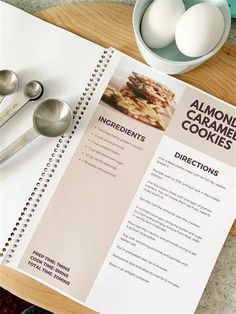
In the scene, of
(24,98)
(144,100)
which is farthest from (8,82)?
(144,100)

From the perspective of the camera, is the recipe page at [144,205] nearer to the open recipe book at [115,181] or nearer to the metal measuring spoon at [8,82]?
the open recipe book at [115,181]

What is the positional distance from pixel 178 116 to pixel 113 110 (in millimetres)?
84

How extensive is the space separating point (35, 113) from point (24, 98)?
0.03 metres

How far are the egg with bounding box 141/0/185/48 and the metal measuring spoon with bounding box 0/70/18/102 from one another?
0.58ft

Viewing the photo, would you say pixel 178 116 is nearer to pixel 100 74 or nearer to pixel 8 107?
pixel 100 74

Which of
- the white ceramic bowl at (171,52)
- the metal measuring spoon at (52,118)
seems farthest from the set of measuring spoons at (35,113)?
the white ceramic bowl at (171,52)

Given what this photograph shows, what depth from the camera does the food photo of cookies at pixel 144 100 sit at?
56 centimetres

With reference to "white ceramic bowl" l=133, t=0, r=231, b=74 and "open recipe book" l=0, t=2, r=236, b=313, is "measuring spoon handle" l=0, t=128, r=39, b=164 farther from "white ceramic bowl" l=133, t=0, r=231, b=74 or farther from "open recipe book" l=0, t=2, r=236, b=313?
"white ceramic bowl" l=133, t=0, r=231, b=74

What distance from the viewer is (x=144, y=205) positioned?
21.6 inches

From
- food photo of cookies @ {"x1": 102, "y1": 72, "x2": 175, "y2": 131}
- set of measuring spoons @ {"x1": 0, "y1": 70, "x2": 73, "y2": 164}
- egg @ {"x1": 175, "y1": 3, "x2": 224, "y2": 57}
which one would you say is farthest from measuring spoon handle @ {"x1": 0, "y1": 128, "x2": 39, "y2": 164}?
egg @ {"x1": 175, "y1": 3, "x2": 224, "y2": 57}

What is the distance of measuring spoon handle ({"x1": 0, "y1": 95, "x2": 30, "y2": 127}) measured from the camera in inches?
22.1

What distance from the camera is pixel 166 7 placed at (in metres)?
0.49

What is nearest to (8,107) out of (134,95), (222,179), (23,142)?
(23,142)

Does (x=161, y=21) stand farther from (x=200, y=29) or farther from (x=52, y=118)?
(x=52, y=118)
